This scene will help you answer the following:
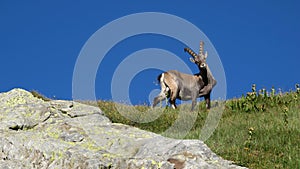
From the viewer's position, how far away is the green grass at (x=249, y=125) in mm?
8898

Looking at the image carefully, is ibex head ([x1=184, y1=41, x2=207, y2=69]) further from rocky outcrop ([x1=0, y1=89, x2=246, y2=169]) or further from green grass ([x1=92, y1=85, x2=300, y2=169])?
rocky outcrop ([x1=0, y1=89, x2=246, y2=169])

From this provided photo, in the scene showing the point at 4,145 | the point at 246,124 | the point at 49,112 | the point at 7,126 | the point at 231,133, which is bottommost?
the point at 4,145

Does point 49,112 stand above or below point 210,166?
above

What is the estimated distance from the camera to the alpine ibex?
2052cm

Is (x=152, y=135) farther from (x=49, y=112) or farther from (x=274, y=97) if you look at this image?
(x=274, y=97)

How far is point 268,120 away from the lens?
13.7 metres

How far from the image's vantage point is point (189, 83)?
823 inches

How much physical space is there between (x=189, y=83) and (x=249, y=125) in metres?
8.36

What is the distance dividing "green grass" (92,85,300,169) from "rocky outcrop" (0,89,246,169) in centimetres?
167

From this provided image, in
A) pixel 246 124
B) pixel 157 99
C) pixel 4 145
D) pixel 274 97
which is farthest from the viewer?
pixel 157 99

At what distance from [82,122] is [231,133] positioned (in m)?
3.87

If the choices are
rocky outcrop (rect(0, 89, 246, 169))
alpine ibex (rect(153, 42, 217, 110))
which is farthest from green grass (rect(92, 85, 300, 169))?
rocky outcrop (rect(0, 89, 246, 169))

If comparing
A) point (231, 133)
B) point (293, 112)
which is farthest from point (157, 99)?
point (231, 133)

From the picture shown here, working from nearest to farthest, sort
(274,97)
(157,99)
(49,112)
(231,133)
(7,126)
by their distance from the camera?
(7,126) → (49,112) → (231,133) → (274,97) → (157,99)
